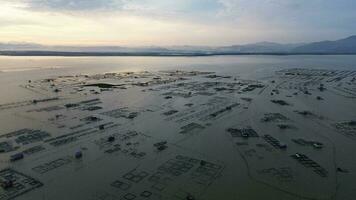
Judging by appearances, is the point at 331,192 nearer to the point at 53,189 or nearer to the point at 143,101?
the point at 53,189

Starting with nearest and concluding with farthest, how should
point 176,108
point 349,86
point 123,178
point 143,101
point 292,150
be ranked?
point 123,178
point 292,150
point 176,108
point 143,101
point 349,86

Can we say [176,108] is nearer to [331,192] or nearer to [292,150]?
[292,150]

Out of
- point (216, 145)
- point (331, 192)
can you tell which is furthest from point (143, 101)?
point (331, 192)

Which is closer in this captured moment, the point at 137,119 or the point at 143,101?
the point at 137,119

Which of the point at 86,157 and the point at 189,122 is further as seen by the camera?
the point at 189,122

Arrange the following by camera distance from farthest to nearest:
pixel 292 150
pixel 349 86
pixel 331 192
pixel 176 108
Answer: pixel 349 86
pixel 176 108
pixel 292 150
pixel 331 192

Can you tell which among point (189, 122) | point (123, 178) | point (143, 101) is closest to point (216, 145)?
point (189, 122)

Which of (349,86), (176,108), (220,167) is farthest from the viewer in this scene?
(349,86)

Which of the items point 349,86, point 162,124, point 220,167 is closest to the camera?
point 220,167
